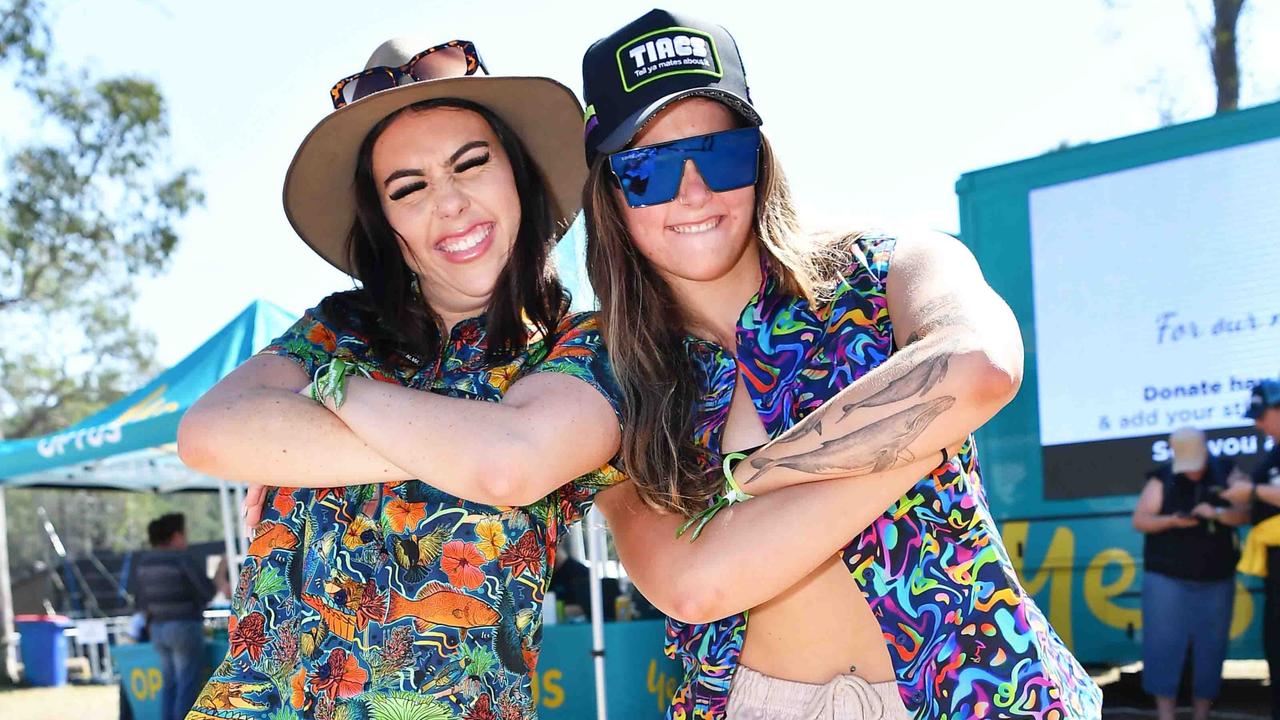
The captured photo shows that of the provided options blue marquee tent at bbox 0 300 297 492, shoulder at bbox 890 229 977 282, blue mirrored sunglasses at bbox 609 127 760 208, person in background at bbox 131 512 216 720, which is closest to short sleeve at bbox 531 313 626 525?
blue mirrored sunglasses at bbox 609 127 760 208

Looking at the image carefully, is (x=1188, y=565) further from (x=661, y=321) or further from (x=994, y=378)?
(x=994, y=378)

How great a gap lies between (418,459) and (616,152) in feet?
1.97

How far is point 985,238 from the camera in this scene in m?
7.44

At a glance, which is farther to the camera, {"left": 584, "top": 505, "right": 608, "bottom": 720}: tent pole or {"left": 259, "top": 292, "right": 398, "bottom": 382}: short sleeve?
{"left": 584, "top": 505, "right": 608, "bottom": 720}: tent pole

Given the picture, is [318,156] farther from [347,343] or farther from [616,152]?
[616,152]

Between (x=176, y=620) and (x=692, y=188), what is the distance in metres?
8.67

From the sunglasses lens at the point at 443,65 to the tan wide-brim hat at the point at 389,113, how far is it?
0.04 m

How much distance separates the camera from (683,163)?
77.4 inches

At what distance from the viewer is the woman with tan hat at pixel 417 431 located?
1.88 metres

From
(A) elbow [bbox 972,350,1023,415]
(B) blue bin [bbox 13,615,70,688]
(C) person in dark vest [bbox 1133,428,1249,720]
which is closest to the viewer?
(A) elbow [bbox 972,350,1023,415]

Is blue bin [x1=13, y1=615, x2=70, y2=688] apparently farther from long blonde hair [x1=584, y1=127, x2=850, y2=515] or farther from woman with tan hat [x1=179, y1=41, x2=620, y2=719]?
long blonde hair [x1=584, y1=127, x2=850, y2=515]

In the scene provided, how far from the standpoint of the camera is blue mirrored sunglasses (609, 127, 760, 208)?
1962mm

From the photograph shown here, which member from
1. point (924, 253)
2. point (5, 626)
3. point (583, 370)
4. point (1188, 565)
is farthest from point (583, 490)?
point (5, 626)

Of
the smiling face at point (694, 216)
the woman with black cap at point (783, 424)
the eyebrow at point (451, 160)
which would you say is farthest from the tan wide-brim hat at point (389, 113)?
the smiling face at point (694, 216)
